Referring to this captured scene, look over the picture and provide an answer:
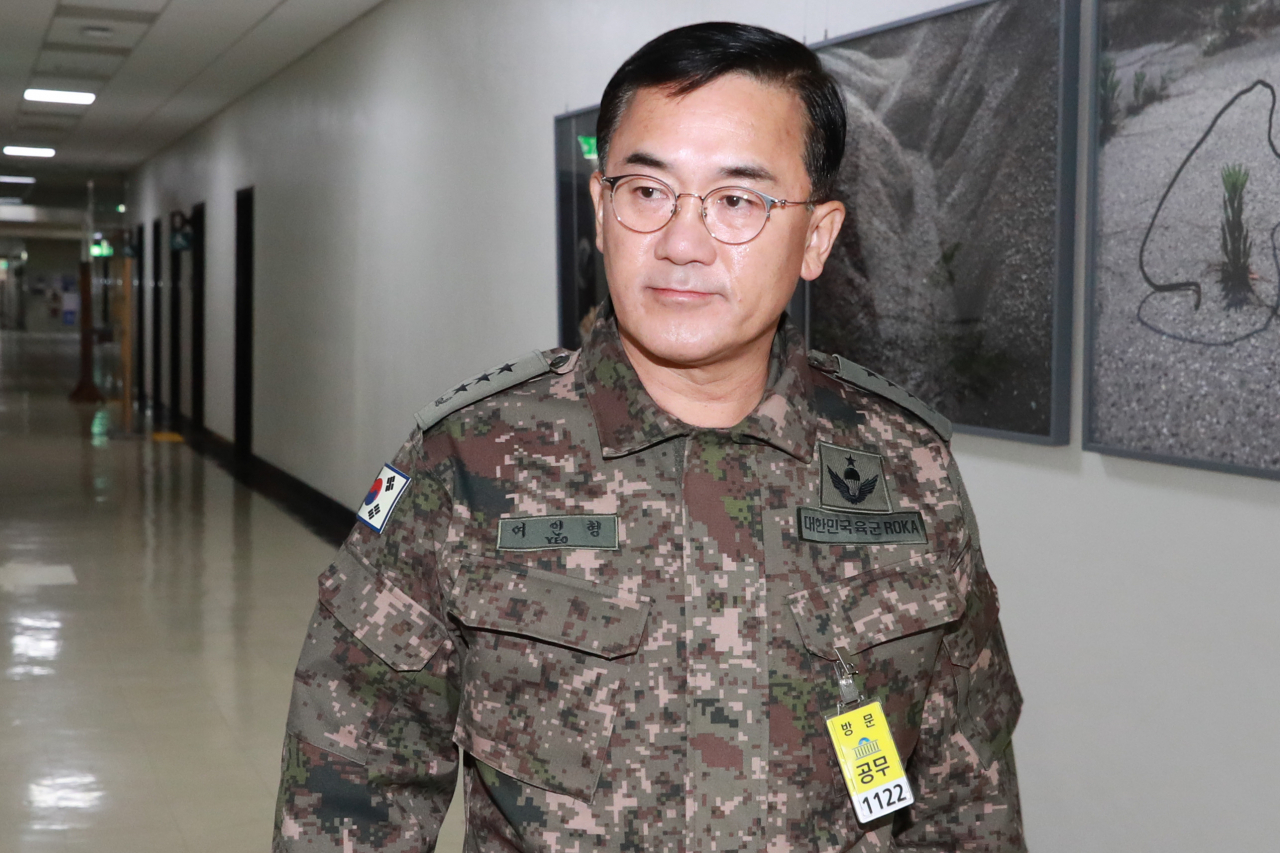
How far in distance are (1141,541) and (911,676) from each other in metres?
→ 1.40

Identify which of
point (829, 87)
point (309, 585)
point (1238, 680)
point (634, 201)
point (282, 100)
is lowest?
point (309, 585)

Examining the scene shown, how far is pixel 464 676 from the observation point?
4.09ft

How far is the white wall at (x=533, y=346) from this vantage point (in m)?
Result: 2.37

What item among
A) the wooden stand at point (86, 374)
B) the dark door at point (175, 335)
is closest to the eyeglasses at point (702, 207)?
the dark door at point (175, 335)

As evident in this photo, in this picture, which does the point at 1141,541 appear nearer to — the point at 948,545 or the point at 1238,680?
the point at 1238,680

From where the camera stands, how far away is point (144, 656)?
509cm

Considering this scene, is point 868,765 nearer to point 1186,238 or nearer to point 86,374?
point 1186,238

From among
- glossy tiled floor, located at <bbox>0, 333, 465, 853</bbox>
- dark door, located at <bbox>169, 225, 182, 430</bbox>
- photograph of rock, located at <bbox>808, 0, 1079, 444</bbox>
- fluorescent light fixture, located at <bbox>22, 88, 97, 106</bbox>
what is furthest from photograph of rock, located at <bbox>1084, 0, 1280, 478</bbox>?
dark door, located at <bbox>169, 225, 182, 430</bbox>

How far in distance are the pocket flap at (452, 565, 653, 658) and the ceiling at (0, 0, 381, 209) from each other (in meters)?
6.65

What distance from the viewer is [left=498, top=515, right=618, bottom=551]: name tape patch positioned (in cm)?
123

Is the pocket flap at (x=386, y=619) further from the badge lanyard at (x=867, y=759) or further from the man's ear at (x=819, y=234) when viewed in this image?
the man's ear at (x=819, y=234)

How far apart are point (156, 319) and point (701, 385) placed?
17.1 meters

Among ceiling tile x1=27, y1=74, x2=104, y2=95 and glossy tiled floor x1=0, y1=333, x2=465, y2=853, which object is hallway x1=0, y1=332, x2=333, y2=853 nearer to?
glossy tiled floor x1=0, y1=333, x2=465, y2=853

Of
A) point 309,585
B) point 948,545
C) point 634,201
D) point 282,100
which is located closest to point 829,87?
point 634,201
